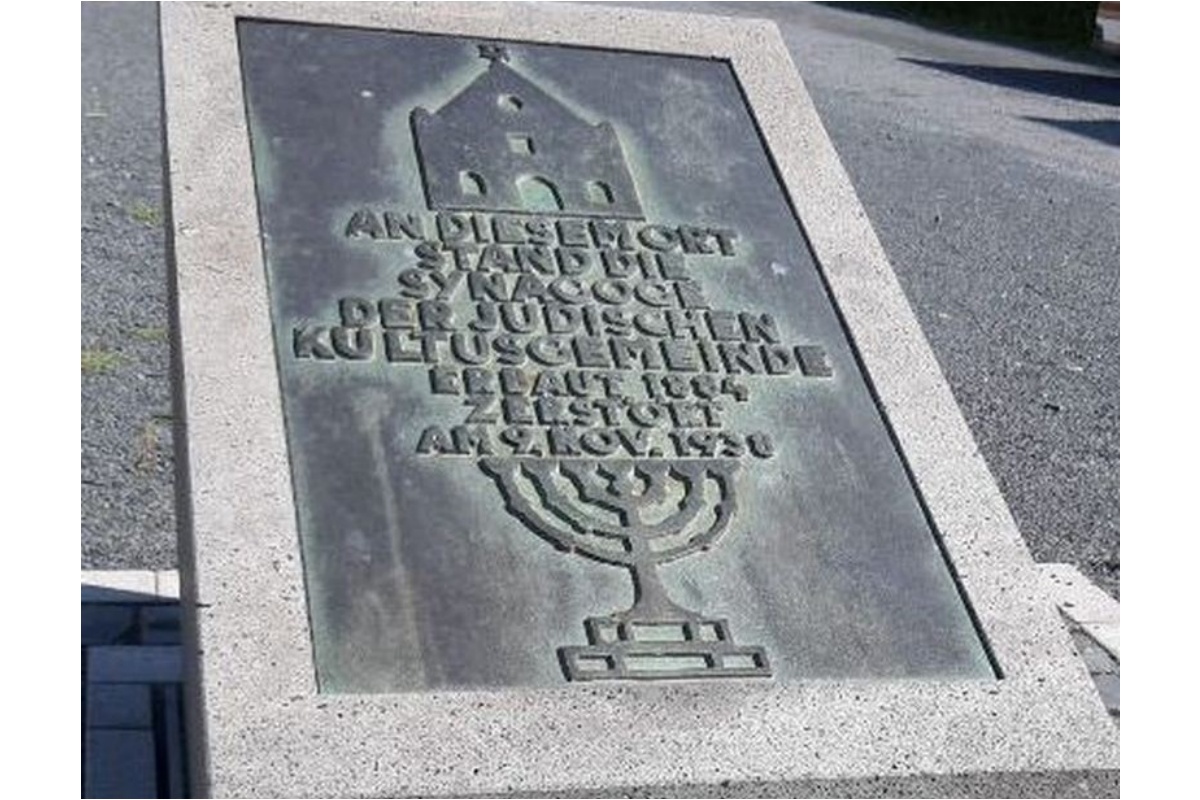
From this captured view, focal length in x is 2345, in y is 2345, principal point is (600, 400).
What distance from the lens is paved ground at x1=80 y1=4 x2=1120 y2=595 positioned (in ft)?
19.5

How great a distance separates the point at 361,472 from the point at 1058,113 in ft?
28.7

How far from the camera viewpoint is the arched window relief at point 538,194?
4.42 metres

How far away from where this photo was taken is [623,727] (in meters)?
3.58

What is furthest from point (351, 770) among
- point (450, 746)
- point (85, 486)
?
point (85, 486)

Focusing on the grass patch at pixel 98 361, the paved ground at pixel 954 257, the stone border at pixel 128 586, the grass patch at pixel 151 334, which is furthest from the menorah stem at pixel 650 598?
the grass patch at pixel 151 334

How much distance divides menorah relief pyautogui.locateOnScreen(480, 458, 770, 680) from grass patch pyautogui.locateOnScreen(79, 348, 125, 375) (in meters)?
2.75

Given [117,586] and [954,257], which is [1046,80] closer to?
[954,257]

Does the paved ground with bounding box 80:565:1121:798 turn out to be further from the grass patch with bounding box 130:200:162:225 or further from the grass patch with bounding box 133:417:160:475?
the grass patch with bounding box 130:200:162:225

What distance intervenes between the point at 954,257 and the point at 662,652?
496 cm

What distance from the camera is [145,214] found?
782cm

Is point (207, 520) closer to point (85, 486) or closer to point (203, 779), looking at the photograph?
point (203, 779)

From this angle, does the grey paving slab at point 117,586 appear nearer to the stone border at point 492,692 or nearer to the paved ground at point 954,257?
the paved ground at point 954,257

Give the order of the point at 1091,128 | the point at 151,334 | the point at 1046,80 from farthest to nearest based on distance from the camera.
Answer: the point at 1046,80 < the point at 1091,128 < the point at 151,334

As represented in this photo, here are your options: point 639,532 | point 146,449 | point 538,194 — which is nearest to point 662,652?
point 639,532
